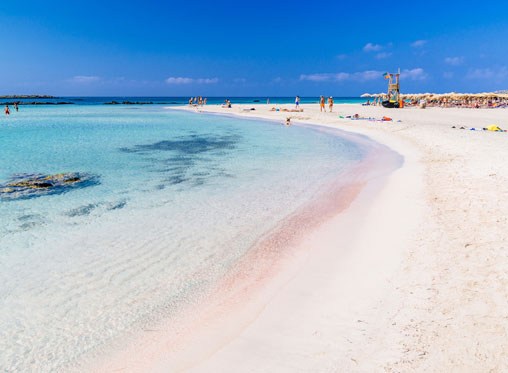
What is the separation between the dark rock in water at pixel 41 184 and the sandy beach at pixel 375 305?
8137 millimetres

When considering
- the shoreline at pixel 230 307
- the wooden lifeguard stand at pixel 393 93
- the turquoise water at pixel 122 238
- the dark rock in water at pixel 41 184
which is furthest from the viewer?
the wooden lifeguard stand at pixel 393 93

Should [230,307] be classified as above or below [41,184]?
below

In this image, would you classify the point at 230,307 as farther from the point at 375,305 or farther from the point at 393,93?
the point at 393,93

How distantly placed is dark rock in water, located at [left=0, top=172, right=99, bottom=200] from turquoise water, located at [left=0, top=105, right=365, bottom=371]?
367 mm

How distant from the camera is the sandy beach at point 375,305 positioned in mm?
3793

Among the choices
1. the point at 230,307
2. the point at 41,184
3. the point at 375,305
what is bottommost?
the point at 230,307

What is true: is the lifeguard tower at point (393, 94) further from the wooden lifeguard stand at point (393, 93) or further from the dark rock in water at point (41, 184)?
the dark rock in water at point (41, 184)

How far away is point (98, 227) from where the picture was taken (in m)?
8.04

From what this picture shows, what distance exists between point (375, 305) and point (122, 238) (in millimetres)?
5027

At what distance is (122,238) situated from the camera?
Result: 744cm

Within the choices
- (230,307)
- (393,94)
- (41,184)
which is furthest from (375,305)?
(393,94)

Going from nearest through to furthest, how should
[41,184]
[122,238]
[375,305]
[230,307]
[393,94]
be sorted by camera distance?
[375,305]
[230,307]
[122,238]
[41,184]
[393,94]

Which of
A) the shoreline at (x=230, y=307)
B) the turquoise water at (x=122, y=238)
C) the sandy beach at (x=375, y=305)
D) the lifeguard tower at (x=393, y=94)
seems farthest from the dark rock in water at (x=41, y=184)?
the lifeguard tower at (x=393, y=94)

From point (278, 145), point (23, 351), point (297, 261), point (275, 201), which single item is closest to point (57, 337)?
point (23, 351)
